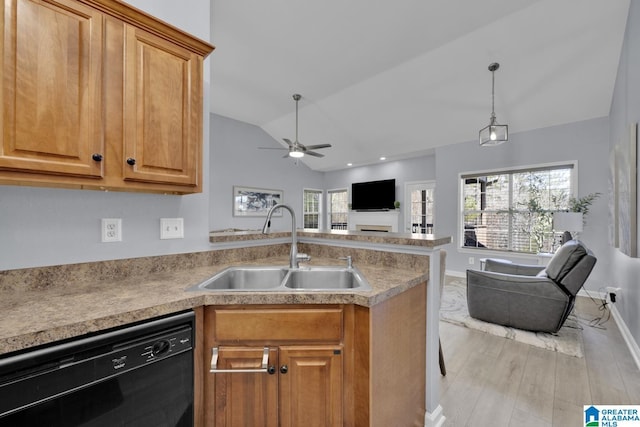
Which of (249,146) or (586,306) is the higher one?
(249,146)

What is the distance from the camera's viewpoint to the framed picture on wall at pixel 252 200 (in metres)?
6.31

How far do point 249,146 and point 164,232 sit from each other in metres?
5.26

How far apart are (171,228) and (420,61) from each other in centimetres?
382

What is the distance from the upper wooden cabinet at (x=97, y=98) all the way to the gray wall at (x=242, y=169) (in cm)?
470

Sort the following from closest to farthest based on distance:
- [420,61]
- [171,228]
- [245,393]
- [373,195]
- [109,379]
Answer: [109,379]
[245,393]
[171,228]
[420,61]
[373,195]

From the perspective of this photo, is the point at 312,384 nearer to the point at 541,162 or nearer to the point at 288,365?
the point at 288,365

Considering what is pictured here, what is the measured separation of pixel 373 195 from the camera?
7199 mm

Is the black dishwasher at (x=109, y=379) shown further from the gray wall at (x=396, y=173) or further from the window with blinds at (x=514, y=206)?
the gray wall at (x=396, y=173)

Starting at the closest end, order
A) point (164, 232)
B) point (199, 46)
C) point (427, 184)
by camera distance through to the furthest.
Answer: point (199, 46), point (164, 232), point (427, 184)

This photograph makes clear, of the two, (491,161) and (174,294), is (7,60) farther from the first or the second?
(491,161)

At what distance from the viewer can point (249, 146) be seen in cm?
653

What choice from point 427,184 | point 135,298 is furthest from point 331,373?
point 427,184

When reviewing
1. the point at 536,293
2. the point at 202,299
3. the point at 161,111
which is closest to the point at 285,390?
the point at 202,299

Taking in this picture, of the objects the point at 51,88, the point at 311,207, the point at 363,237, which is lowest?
the point at 363,237
